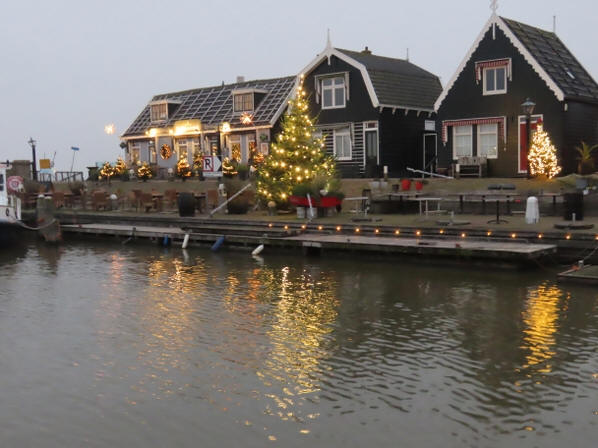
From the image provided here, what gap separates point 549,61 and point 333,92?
40.2ft

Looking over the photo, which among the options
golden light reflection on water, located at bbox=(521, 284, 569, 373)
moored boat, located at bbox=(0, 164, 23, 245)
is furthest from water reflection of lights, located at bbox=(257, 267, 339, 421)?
moored boat, located at bbox=(0, 164, 23, 245)

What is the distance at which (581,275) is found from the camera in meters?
17.1

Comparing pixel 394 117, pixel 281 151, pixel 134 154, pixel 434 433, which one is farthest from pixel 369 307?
pixel 134 154

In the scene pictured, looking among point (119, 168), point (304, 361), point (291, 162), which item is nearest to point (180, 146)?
point (119, 168)

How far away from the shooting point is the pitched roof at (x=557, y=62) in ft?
108

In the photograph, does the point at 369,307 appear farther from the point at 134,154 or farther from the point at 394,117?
the point at 134,154

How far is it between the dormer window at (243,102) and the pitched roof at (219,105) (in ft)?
1.61

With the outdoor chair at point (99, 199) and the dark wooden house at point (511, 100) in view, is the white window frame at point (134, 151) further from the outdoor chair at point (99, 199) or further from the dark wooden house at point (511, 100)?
the dark wooden house at point (511, 100)

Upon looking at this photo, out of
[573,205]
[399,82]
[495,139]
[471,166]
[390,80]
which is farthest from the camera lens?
[399,82]

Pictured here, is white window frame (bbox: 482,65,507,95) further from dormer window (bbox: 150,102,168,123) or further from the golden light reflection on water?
dormer window (bbox: 150,102,168,123)

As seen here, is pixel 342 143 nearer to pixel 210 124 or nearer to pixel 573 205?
pixel 210 124

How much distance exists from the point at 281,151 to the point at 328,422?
2326cm

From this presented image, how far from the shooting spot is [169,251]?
90.8 ft

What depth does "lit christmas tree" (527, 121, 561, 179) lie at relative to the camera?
101 ft
